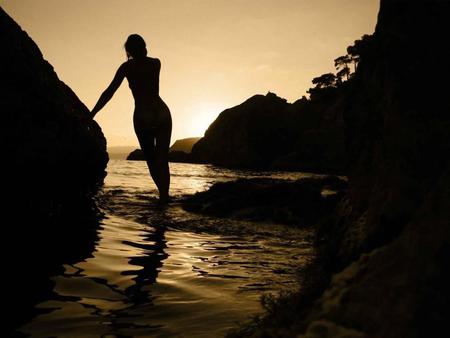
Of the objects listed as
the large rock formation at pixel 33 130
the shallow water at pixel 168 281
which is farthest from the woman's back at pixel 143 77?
the shallow water at pixel 168 281

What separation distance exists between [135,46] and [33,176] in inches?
118

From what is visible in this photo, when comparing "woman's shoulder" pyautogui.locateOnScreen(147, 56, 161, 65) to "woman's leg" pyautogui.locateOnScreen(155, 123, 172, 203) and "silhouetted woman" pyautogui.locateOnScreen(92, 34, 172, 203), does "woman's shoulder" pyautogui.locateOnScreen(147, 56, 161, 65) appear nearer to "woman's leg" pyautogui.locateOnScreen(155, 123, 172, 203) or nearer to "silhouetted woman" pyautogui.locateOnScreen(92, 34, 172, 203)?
"silhouetted woman" pyautogui.locateOnScreen(92, 34, 172, 203)

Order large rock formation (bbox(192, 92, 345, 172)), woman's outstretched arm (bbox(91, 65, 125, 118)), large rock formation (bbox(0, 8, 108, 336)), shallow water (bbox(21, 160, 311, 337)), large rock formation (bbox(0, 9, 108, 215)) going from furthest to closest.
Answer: large rock formation (bbox(192, 92, 345, 172))
woman's outstretched arm (bbox(91, 65, 125, 118))
large rock formation (bbox(0, 9, 108, 215))
large rock formation (bbox(0, 8, 108, 336))
shallow water (bbox(21, 160, 311, 337))

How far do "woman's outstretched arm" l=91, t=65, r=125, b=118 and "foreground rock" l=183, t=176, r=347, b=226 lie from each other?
2299 mm

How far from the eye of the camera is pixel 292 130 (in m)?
50.3

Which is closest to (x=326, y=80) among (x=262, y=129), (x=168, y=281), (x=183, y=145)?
(x=262, y=129)

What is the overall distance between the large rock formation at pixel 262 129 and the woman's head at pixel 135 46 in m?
34.9

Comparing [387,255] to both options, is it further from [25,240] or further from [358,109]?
[25,240]

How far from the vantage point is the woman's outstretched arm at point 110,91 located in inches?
222

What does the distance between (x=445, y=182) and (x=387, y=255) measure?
311mm

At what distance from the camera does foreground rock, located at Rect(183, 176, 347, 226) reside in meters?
6.09

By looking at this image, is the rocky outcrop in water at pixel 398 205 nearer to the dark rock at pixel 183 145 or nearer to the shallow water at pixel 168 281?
the shallow water at pixel 168 281

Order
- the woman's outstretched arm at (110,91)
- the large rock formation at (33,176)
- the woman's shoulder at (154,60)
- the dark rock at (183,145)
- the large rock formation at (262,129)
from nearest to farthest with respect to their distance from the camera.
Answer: the large rock formation at (33,176)
the woman's outstretched arm at (110,91)
the woman's shoulder at (154,60)
the large rock formation at (262,129)
the dark rock at (183,145)

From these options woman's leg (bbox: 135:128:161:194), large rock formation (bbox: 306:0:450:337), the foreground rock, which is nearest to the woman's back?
woman's leg (bbox: 135:128:161:194)
